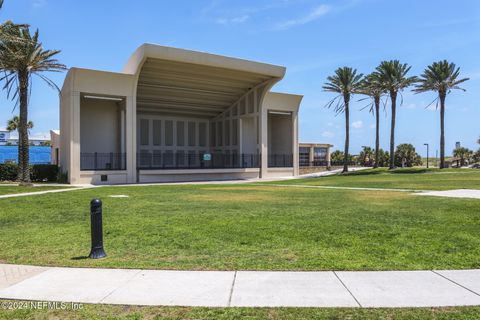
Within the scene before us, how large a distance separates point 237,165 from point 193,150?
5930mm

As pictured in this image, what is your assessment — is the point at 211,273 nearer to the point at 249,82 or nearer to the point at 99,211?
the point at 99,211

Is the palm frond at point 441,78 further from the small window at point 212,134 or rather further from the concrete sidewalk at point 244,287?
the concrete sidewalk at point 244,287

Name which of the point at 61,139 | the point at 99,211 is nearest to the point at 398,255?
the point at 99,211

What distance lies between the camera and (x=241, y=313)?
4.79 metres

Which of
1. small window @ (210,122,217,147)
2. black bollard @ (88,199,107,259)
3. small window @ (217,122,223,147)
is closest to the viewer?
black bollard @ (88,199,107,259)

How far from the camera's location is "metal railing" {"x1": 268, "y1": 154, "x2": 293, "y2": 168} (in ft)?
141

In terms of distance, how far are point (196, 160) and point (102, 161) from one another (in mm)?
10784

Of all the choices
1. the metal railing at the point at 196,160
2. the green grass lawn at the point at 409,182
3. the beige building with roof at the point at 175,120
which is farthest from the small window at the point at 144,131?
the green grass lawn at the point at 409,182

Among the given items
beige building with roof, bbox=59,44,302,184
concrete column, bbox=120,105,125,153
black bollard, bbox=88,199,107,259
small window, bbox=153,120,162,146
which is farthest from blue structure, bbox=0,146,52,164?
black bollard, bbox=88,199,107,259

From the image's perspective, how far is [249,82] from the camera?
39219 millimetres

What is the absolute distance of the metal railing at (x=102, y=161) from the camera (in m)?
32.9

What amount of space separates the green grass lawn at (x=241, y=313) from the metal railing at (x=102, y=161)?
28585mm

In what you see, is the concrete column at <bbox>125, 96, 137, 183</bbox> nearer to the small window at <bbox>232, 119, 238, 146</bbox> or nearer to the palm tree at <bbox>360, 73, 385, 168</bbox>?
the small window at <bbox>232, 119, 238, 146</bbox>

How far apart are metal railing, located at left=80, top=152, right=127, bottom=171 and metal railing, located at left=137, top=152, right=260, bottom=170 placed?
11.5 ft
